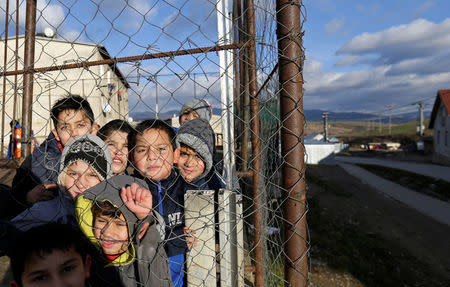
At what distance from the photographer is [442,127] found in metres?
21.5

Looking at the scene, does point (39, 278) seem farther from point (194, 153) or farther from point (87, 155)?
point (194, 153)

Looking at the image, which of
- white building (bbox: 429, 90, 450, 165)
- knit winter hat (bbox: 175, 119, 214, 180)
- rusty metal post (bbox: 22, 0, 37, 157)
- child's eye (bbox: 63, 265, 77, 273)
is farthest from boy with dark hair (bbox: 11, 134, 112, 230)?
white building (bbox: 429, 90, 450, 165)

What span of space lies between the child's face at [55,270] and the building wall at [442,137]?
2393cm

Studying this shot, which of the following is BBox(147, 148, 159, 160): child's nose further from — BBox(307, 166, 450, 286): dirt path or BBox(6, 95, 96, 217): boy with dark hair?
BBox(307, 166, 450, 286): dirt path

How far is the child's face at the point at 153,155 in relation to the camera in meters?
1.68

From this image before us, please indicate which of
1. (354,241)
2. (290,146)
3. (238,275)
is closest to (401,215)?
(354,241)

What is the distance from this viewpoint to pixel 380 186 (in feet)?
43.7

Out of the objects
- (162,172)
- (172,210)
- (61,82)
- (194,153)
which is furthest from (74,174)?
(61,82)

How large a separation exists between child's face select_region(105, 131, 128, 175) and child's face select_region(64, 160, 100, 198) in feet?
0.82

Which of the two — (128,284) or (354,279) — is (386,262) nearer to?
(354,279)

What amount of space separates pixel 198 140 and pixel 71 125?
86cm

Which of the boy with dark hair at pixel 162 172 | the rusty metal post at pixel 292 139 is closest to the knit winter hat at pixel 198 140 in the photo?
the boy with dark hair at pixel 162 172

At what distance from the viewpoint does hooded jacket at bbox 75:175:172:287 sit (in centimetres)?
133

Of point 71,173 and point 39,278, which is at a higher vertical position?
point 71,173
